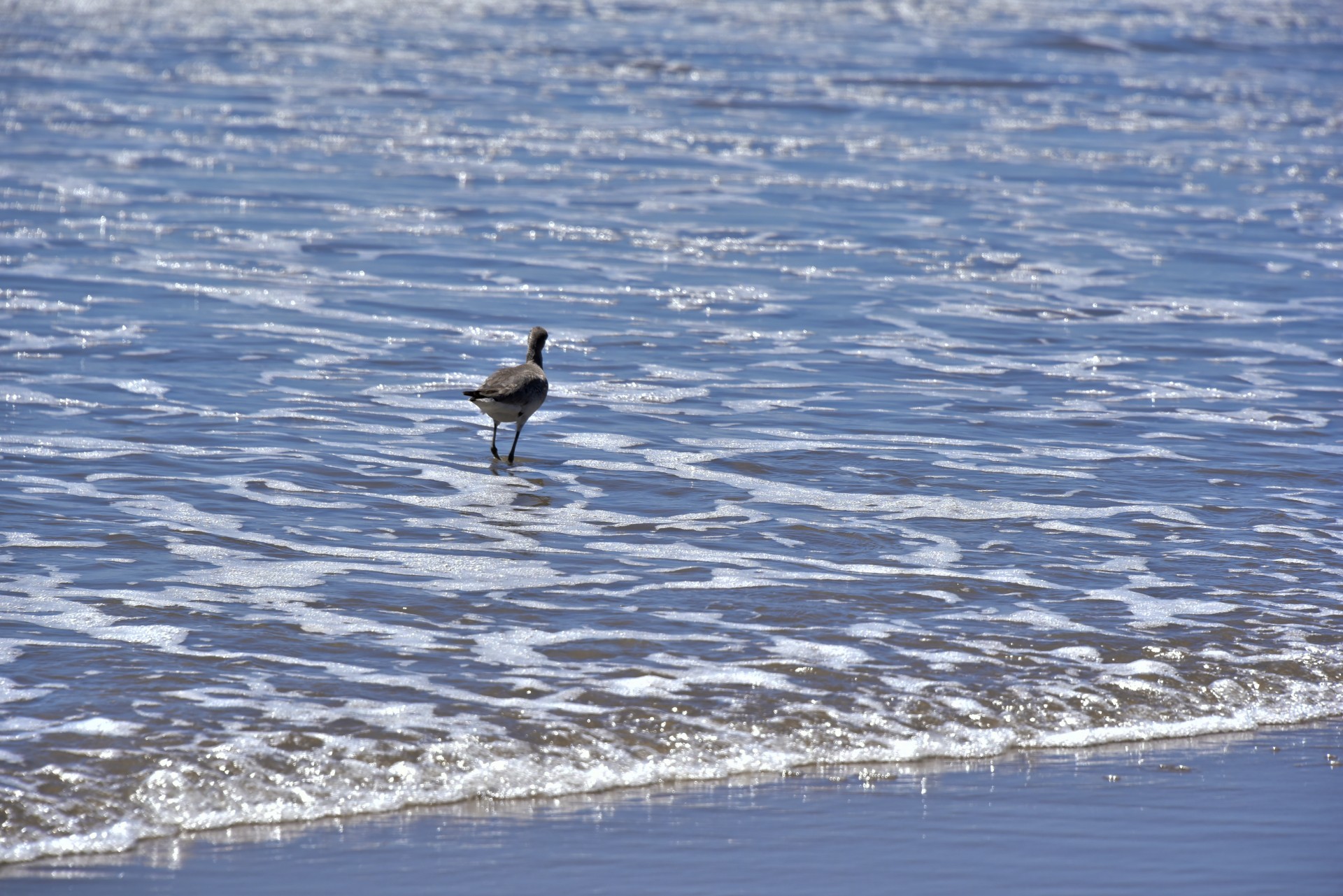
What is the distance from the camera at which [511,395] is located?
8695 millimetres

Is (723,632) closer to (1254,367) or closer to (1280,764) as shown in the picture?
(1280,764)

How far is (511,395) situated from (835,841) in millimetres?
4589

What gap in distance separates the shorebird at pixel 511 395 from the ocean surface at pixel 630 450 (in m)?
0.24

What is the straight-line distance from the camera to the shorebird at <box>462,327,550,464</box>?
869 centimetres

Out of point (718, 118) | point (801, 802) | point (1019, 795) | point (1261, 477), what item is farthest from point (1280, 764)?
point (718, 118)

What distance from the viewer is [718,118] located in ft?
73.6

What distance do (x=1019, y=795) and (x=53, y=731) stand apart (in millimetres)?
2965

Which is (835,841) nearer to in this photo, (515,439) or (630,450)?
(630,450)

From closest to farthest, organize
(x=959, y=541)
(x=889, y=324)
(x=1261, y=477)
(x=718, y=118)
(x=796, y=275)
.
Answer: (x=959, y=541) → (x=1261, y=477) → (x=889, y=324) → (x=796, y=275) → (x=718, y=118)

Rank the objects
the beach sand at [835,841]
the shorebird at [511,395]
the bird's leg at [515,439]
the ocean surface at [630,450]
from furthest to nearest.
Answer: the bird's leg at [515,439]
the shorebird at [511,395]
the ocean surface at [630,450]
the beach sand at [835,841]

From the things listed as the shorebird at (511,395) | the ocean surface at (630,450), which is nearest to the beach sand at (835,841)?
the ocean surface at (630,450)

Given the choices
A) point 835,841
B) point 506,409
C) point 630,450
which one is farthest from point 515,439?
point 835,841

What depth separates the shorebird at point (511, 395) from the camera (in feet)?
28.5

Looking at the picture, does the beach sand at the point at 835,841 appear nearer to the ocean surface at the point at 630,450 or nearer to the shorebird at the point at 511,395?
the ocean surface at the point at 630,450
